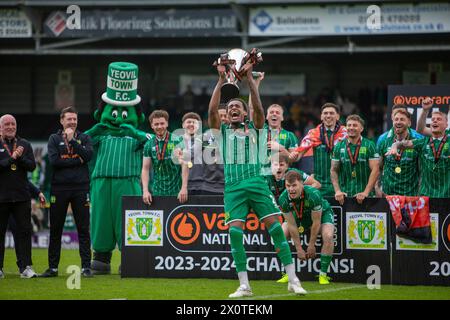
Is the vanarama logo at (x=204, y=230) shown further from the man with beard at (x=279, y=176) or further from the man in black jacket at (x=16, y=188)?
the man in black jacket at (x=16, y=188)

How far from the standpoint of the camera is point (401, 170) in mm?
11773

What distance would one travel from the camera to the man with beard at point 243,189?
9430 millimetres

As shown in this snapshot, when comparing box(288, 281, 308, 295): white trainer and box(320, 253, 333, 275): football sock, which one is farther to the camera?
box(320, 253, 333, 275): football sock

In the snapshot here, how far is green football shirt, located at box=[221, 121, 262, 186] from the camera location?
31.3ft

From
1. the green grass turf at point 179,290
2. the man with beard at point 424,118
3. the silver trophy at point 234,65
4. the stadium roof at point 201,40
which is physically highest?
the stadium roof at point 201,40

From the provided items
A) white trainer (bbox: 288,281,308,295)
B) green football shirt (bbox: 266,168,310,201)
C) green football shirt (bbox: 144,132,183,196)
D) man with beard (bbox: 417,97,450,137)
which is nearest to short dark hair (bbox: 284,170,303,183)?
green football shirt (bbox: 266,168,310,201)

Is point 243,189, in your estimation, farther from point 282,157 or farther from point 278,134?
point 278,134

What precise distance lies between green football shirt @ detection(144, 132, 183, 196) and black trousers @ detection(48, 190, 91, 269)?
104 cm

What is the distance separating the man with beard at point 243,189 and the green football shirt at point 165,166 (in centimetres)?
271

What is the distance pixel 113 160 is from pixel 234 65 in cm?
349

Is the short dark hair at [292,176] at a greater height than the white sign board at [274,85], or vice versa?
the white sign board at [274,85]

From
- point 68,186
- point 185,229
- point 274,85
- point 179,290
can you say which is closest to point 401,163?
point 185,229

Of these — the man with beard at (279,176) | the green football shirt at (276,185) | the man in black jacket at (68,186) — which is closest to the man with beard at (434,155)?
the man with beard at (279,176)

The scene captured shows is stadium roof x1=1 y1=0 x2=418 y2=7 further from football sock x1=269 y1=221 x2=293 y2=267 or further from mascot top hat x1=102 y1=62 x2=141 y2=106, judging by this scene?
football sock x1=269 y1=221 x2=293 y2=267
